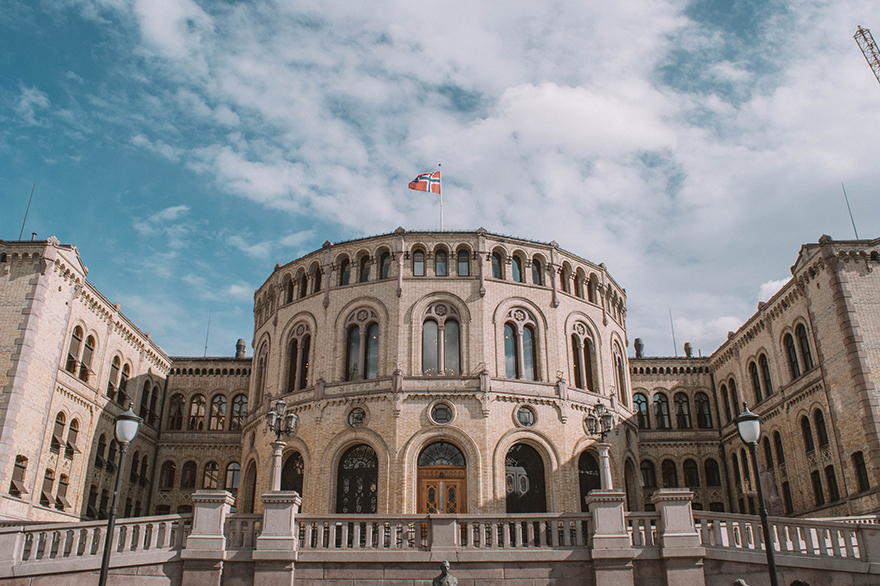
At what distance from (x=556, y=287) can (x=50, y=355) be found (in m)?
23.0

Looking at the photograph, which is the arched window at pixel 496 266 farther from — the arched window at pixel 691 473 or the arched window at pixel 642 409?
the arched window at pixel 691 473

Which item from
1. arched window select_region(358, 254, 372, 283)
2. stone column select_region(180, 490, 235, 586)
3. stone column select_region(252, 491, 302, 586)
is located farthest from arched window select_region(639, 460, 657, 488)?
stone column select_region(180, 490, 235, 586)

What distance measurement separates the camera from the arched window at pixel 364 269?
34.4m

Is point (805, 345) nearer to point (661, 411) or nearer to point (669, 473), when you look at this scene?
point (661, 411)

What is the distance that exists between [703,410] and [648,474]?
5483 millimetres

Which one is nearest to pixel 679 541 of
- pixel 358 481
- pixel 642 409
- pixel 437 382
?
pixel 437 382

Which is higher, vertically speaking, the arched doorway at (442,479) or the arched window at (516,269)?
the arched window at (516,269)

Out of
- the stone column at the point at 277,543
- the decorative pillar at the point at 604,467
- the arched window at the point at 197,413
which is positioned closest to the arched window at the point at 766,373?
the decorative pillar at the point at 604,467

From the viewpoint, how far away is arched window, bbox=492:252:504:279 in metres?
34.0

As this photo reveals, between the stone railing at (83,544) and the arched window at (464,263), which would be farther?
the arched window at (464,263)

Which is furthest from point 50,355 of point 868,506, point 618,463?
point 868,506

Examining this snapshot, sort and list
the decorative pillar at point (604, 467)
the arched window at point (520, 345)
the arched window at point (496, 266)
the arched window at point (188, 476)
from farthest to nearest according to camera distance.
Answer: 1. the arched window at point (188, 476)
2. the arched window at point (496, 266)
3. the arched window at point (520, 345)
4. the decorative pillar at point (604, 467)

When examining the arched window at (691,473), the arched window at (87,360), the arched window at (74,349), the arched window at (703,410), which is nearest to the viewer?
the arched window at (74,349)

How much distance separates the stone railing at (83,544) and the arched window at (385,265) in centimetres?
1697
